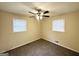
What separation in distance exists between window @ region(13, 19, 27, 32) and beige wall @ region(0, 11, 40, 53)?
0.06 metres

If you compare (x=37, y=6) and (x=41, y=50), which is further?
(x=41, y=50)

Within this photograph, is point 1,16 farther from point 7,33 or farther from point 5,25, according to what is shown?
point 7,33

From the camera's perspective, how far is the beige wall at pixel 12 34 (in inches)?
53.6

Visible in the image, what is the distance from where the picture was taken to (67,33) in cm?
143

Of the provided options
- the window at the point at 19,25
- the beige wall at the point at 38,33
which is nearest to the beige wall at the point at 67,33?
the beige wall at the point at 38,33

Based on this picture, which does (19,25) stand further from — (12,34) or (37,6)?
(37,6)

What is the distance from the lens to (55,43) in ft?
4.85

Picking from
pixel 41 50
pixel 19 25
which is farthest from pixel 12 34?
pixel 41 50

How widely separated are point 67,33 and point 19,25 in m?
0.79

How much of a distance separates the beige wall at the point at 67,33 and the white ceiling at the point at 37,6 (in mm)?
110

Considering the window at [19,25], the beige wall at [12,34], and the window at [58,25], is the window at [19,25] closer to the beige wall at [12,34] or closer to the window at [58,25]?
the beige wall at [12,34]

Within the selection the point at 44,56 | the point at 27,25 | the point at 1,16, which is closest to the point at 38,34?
the point at 27,25

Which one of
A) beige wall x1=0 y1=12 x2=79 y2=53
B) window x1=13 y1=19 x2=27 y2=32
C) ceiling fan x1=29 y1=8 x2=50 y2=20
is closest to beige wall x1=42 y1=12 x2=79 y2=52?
beige wall x1=0 y1=12 x2=79 y2=53

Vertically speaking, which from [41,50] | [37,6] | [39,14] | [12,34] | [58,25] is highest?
[37,6]
